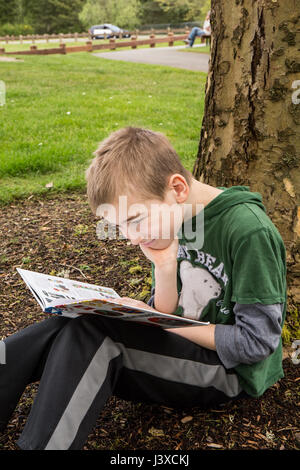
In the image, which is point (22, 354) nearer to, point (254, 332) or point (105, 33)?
point (254, 332)

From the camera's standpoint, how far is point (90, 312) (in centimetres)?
161

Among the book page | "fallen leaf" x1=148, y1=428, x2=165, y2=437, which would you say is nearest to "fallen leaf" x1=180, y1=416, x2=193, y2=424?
"fallen leaf" x1=148, y1=428, x2=165, y2=437

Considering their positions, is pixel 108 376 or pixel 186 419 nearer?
pixel 108 376

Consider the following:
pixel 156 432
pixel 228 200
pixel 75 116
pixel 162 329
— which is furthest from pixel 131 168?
pixel 75 116

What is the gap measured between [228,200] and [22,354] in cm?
89

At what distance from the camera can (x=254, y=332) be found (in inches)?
61.3

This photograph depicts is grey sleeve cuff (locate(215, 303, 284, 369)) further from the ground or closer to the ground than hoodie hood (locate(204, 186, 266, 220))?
closer to the ground

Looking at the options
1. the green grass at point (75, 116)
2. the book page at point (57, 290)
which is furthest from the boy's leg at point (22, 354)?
the green grass at point (75, 116)

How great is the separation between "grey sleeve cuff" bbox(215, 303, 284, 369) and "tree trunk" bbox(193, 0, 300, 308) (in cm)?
78

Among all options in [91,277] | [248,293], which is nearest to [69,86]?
[91,277]

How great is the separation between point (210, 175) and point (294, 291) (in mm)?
704

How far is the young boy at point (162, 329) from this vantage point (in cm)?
153

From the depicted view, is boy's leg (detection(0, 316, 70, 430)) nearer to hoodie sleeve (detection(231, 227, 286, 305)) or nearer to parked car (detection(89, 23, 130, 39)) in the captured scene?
hoodie sleeve (detection(231, 227, 286, 305))

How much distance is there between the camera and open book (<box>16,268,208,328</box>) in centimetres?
145
